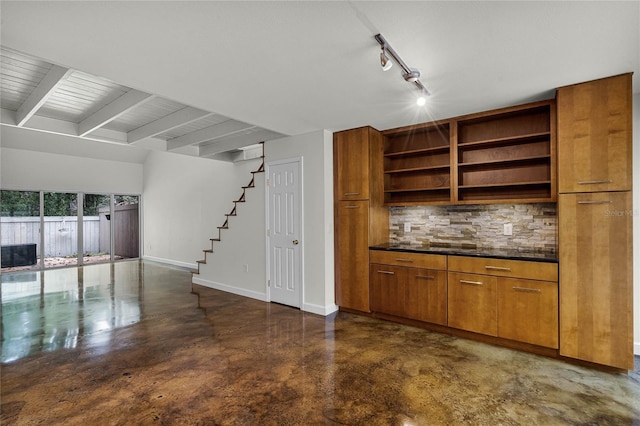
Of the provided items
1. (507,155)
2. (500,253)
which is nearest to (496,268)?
(500,253)

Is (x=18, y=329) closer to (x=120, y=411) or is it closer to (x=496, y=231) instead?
(x=120, y=411)

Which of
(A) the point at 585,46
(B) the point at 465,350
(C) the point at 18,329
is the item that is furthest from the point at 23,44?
(B) the point at 465,350

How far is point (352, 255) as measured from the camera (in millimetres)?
4172

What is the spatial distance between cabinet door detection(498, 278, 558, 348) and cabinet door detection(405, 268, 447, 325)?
55 cm

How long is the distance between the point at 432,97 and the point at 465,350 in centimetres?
253

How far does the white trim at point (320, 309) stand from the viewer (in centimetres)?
419

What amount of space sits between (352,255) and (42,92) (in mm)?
4031

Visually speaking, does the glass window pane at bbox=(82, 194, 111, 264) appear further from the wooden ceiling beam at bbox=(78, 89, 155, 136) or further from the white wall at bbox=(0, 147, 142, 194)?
the wooden ceiling beam at bbox=(78, 89, 155, 136)

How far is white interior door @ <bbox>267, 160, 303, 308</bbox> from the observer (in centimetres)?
451

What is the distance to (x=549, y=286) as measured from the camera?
2.88 m

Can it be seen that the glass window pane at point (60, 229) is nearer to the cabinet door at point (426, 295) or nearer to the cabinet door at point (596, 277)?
the cabinet door at point (426, 295)

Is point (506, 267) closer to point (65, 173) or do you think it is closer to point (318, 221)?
point (318, 221)

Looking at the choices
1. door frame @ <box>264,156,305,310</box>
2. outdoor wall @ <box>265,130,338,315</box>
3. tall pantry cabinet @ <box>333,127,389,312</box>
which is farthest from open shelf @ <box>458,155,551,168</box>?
door frame @ <box>264,156,305,310</box>

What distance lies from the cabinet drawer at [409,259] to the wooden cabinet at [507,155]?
0.77m
